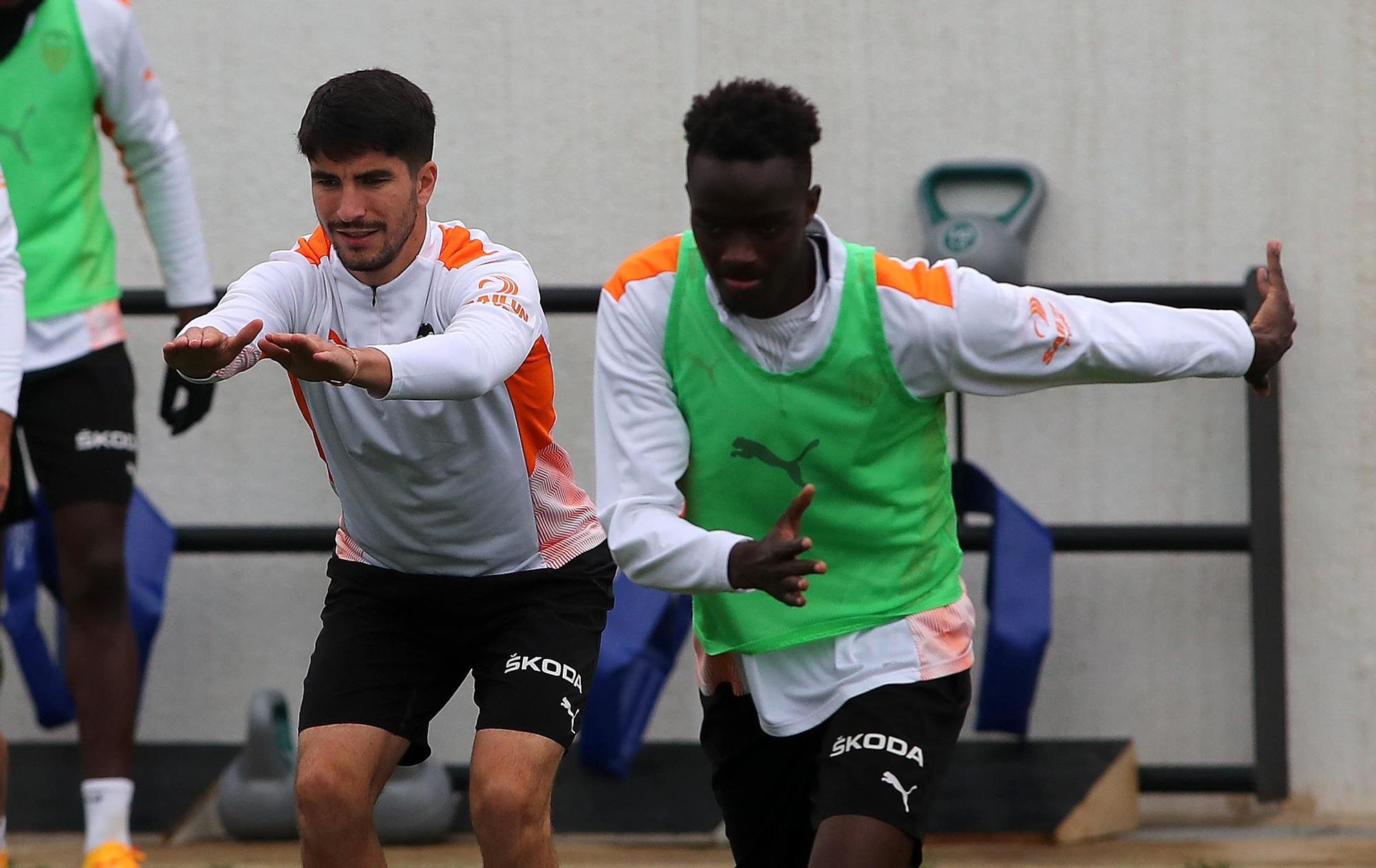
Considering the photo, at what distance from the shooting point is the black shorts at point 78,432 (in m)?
4.93

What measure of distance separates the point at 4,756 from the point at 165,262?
4.75 feet

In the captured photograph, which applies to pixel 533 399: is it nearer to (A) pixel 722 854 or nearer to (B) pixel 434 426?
(B) pixel 434 426

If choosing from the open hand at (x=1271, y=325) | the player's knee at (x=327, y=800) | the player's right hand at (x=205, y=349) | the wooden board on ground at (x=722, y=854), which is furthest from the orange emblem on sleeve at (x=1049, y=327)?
the wooden board on ground at (x=722, y=854)

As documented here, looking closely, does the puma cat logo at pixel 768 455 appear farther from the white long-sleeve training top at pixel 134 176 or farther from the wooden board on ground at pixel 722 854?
the white long-sleeve training top at pixel 134 176

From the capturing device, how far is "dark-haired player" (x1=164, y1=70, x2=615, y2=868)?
11.9 feet

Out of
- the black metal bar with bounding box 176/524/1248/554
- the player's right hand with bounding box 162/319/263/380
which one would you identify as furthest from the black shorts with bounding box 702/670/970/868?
the black metal bar with bounding box 176/524/1248/554

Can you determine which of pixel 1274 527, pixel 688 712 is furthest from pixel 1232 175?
pixel 688 712

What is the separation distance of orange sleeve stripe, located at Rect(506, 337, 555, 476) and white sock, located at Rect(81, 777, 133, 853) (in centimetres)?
167

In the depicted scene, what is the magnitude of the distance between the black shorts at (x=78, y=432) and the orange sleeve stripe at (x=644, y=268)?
1.92 meters

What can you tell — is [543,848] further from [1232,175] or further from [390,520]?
[1232,175]

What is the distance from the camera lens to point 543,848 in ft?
12.0

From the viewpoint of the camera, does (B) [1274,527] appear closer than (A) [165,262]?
No

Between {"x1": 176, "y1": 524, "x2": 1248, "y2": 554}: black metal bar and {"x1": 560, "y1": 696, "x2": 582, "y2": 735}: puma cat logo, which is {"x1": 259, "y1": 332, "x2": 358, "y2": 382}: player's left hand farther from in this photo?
{"x1": 176, "y1": 524, "x2": 1248, "y2": 554}: black metal bar

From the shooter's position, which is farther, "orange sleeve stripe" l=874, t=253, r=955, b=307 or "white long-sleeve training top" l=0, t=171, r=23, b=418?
"white long-sleeve training top" l=0, t=171, r=23, b=418
